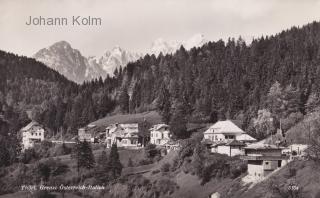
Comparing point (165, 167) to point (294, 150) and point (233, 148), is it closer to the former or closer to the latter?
point (233, 148)

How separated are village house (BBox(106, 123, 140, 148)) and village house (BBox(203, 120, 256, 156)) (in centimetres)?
2332

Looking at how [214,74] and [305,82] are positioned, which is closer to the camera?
[305,82]

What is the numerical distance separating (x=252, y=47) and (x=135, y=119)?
42.5m

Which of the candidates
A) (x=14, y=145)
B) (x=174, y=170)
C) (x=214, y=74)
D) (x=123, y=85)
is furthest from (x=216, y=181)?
(x=123, y=85)

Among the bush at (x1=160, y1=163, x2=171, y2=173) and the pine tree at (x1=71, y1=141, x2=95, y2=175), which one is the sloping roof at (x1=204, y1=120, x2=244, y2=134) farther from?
the pine tree at (x1=71, y1=141, x2=95, y2=175)

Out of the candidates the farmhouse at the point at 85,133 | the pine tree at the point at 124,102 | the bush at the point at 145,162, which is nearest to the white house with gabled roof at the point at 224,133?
the bush at the point at 145,162

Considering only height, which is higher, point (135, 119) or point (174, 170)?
point (135, 119)

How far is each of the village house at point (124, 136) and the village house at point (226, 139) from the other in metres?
23.3

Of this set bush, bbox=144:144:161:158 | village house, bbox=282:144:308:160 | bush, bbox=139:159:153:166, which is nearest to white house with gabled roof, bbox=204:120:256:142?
bush, bbox=144:144:161:158

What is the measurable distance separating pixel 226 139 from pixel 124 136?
34.2 m

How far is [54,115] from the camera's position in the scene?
169125 millimetres

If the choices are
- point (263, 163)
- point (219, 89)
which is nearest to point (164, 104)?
point (219, 89)

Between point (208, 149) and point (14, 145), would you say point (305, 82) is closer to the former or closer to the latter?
point (208, 149)

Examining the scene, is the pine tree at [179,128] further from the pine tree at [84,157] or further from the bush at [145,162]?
the pine tree at [84,157]
